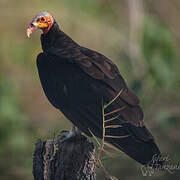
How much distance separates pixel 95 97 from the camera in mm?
5000

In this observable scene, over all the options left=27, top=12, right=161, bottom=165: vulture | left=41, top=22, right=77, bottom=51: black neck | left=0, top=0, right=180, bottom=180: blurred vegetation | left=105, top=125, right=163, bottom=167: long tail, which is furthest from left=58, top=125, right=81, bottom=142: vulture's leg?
left=0, top=0, right=180, bottom=180: blurred vegetation

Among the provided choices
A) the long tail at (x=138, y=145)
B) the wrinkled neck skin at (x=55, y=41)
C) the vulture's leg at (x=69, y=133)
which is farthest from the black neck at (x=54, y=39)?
the long tail at (x=138, y=145)

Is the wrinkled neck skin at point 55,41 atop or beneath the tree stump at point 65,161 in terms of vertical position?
atop

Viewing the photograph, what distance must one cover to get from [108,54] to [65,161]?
741cm

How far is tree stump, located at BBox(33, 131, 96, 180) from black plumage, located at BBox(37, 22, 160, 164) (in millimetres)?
353

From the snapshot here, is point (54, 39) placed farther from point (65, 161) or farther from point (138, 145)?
point (65, 161)

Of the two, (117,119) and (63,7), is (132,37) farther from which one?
(117,119)

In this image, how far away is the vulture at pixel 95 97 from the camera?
4680 mm

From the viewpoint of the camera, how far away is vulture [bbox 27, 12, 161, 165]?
4.68m

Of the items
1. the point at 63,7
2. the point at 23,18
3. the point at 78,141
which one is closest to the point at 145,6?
the point at 63,7

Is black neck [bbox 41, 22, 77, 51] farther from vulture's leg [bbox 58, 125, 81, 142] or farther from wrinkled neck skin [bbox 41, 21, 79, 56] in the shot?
vulture's leg [bbox 58, 125, 81, 142]

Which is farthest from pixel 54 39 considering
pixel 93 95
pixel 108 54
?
pixel 108 54

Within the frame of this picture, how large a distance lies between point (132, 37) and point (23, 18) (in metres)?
2.86

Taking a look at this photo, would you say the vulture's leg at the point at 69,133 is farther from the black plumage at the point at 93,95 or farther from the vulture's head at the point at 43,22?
the vulture's head at the point at 43,22
